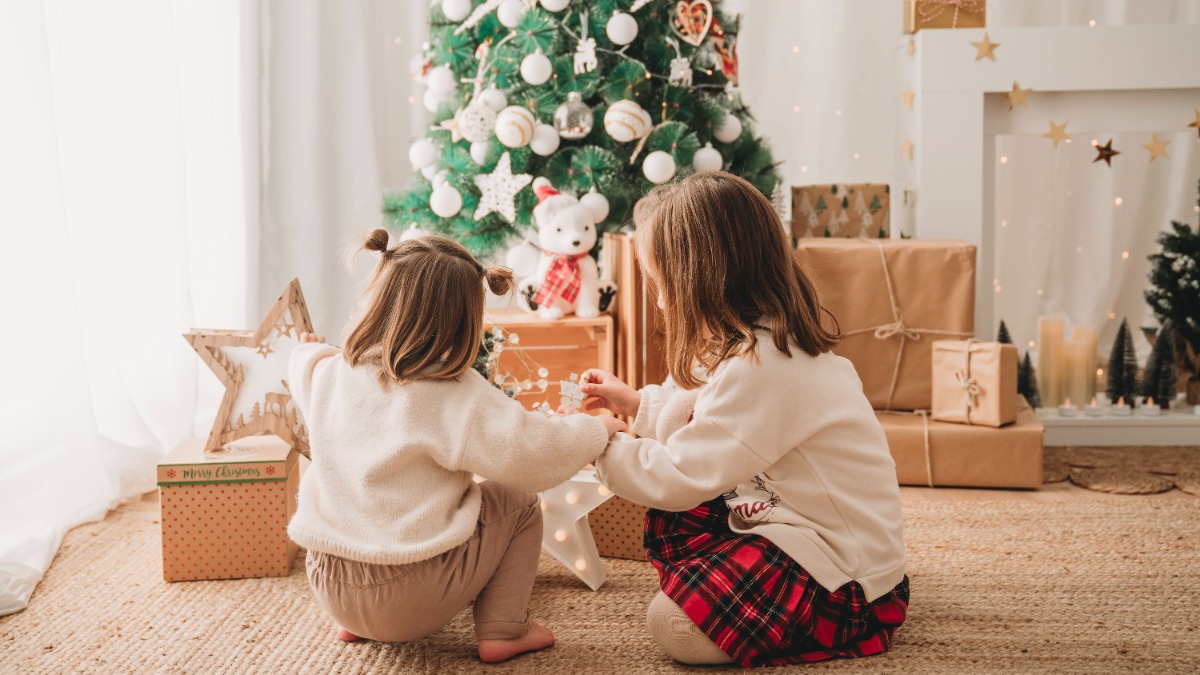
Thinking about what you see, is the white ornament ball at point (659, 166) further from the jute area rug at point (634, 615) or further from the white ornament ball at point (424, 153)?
the jute area rug at point (634, 615)

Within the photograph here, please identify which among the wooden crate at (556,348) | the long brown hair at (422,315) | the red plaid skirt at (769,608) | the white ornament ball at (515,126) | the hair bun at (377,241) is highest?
the white ornament ball at (515,126)

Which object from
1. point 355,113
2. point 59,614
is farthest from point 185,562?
point 355,113

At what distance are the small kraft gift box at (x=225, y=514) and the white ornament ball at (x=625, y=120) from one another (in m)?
1.10

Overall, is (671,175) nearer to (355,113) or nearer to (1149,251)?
(355,113)

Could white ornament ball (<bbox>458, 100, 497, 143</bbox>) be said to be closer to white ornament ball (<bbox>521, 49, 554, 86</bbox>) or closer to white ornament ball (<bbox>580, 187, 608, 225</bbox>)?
white ornament ball (<bbox>521, 49, 554, 86</bbox>)

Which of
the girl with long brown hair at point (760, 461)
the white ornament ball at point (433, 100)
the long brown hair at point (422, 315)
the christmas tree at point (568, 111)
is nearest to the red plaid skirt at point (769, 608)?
the girl with long brown hair at point (760, 461)

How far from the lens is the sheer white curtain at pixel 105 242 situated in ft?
6.45

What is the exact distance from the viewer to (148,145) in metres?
2.43

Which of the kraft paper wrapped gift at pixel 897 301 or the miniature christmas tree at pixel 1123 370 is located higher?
the kraft paper wrapped gift at pixel 897 301

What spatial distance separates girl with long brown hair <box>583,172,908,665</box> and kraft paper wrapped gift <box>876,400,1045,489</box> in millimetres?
860

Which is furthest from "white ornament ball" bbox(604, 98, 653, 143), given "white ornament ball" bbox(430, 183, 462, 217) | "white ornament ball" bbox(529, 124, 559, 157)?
"white ornament ball" bbox(430, 183, 462, 217)

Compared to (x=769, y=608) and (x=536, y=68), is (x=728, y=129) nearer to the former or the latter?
(x=536, y=68)

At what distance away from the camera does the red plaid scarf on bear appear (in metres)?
2.40

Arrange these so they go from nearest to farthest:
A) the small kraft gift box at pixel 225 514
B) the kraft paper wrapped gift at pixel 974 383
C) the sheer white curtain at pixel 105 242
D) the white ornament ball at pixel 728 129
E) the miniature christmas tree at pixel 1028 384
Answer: the small kraft gift box at pixel 225 514 → the sheer white curtain at pixel 105 242 → the kraft paper wrapped gift at pixel 974 383 → the white ornament ball at pixel 728 129 → the miniature christmas tree at pixel 1028 384
